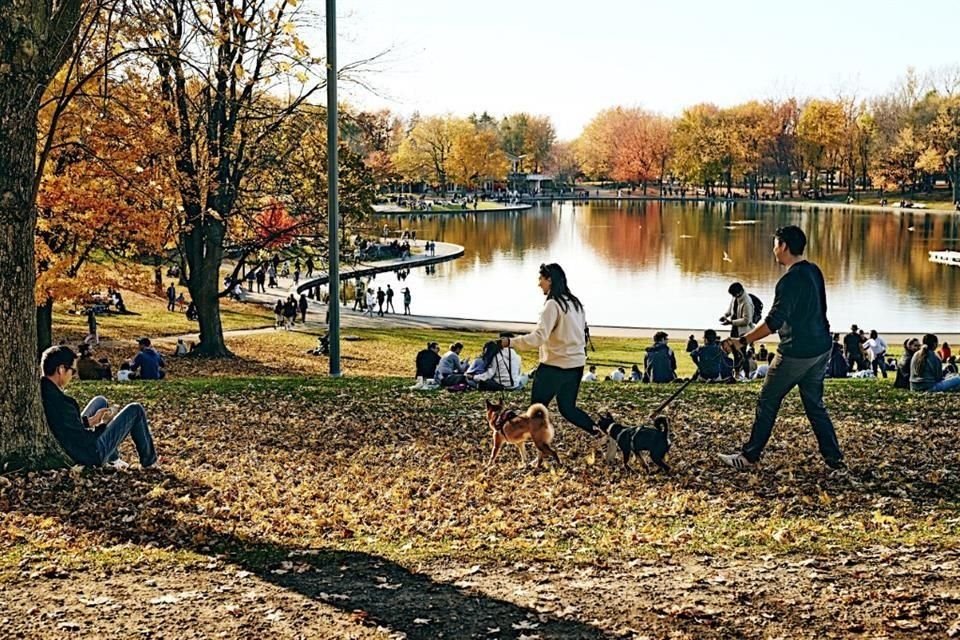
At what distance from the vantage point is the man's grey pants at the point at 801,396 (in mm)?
8586

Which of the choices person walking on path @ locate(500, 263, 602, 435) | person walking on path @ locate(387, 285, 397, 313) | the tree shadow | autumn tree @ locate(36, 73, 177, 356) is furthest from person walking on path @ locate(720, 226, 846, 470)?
person walking on path @ locate(387, 285, 397, 313)

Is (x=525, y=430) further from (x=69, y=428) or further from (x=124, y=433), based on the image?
(x=69, y=428)

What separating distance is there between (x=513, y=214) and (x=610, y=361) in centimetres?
9753

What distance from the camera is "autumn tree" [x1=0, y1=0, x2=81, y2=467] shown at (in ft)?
26.3

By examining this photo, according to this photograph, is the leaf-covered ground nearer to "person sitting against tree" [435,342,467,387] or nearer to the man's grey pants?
the man's grey pants

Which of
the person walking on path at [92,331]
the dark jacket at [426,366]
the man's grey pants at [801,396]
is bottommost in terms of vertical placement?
the person walking on path at [92,331]

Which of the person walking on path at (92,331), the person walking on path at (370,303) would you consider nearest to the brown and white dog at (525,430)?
the person walking on path at (92,331)

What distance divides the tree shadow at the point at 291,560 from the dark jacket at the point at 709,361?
29.3ft

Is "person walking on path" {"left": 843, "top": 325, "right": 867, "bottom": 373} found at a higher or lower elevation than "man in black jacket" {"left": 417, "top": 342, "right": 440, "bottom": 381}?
lower

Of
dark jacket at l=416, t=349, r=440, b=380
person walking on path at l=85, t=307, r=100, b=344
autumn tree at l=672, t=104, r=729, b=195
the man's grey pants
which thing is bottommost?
person walking on path at l=85, t=307, r=100, b=344

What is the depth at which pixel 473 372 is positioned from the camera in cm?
1554

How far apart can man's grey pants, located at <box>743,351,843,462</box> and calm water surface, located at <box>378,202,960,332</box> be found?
3016 centimetres

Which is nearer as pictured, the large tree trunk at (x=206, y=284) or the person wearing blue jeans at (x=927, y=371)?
the person wearing blue jeans at (x=927, y=371)

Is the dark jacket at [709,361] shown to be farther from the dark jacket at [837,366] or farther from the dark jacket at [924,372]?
the dark jacket at [837,366]
